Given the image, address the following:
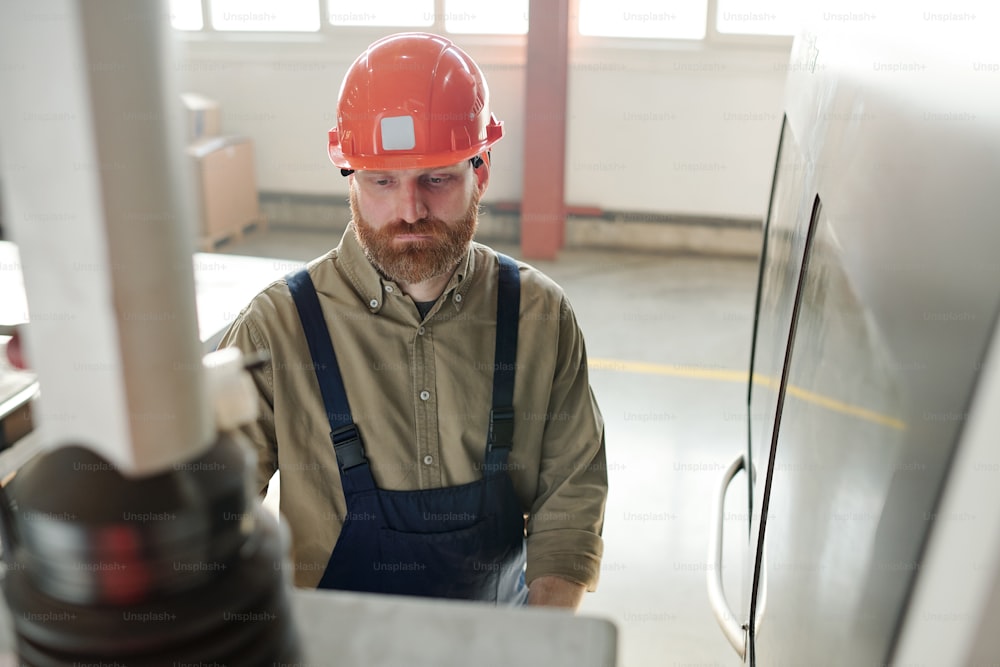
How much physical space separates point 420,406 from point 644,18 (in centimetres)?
626

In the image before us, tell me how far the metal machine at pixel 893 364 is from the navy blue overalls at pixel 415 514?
64 cm

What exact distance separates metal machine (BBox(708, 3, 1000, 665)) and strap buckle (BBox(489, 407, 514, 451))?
610mm

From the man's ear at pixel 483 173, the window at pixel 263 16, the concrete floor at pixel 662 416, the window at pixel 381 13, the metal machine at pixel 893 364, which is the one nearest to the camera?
the metal machine at pixel 893 364

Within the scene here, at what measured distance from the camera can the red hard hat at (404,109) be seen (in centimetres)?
209

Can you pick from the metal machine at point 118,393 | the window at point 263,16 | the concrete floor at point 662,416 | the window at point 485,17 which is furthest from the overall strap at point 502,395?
the window at point 263,16

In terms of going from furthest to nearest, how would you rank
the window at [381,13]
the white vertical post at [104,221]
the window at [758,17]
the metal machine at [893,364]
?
the window at [381,13], the window at [758,17], the metal machine at [893,364], the white vertical post at [104,221]

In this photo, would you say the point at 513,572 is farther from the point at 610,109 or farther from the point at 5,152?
the point at 610,109

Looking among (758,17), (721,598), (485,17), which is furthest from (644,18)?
(721,598)

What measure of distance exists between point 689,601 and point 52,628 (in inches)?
139

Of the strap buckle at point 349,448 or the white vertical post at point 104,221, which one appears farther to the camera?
the strap buckle at point 349,448

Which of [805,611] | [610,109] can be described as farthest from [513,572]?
[610,109]

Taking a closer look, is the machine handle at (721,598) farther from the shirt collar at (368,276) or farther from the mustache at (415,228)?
the mustache at (415,228)

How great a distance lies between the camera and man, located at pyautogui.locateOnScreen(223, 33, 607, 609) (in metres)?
2.06

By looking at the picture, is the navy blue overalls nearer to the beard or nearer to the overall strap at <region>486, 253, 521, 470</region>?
the overall strap at <region>486, 253, 521, 470</region>
